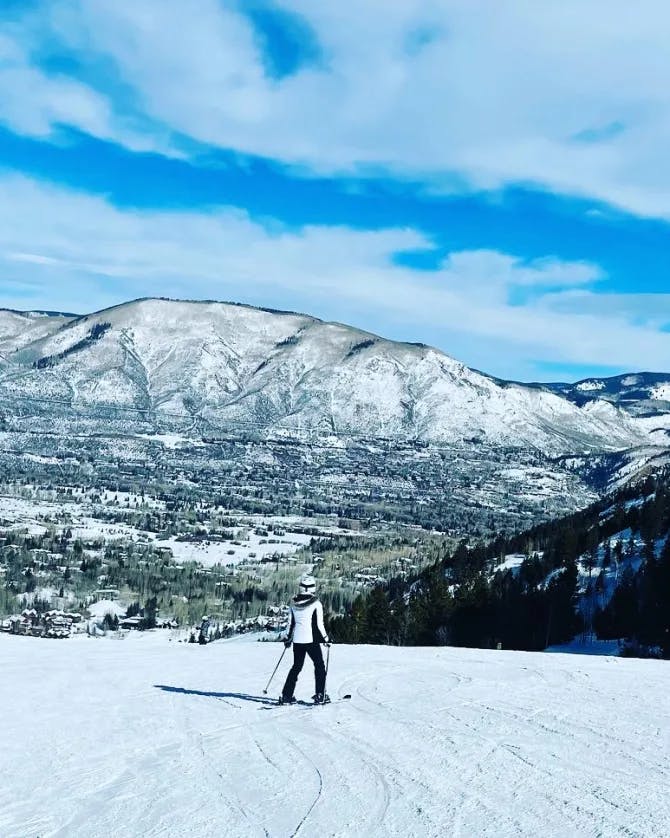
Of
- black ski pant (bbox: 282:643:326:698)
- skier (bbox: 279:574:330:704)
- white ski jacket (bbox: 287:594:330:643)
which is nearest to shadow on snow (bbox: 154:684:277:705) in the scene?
black ski pant (bbox: 282:643:326:698)

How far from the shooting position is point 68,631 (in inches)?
3703

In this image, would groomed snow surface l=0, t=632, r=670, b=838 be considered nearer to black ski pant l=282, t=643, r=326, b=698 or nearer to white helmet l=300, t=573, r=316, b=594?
black ski pant l=282, t=643, r=326, b=698

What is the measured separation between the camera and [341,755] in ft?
32.1

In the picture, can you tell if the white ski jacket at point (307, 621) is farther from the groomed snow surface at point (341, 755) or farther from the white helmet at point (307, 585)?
the groomed snow surface at point (341, 755)

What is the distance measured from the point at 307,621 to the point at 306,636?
0.90 feet

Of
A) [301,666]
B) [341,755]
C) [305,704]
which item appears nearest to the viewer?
[341,755]

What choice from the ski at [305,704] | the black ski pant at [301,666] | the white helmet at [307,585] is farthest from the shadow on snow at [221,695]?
the white helmet at [307,585]

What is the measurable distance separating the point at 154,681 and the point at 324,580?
132m

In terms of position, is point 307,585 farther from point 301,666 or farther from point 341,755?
point 341,755

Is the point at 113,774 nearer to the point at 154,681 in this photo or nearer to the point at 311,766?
the point at 311,766

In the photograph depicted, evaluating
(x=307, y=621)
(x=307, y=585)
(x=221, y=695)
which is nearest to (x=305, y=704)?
(x=307, y=621)

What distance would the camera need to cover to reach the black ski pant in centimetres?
1370

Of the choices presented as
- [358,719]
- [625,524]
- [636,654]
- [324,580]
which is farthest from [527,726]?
[324,580]

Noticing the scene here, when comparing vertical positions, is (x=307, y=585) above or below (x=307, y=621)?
above
